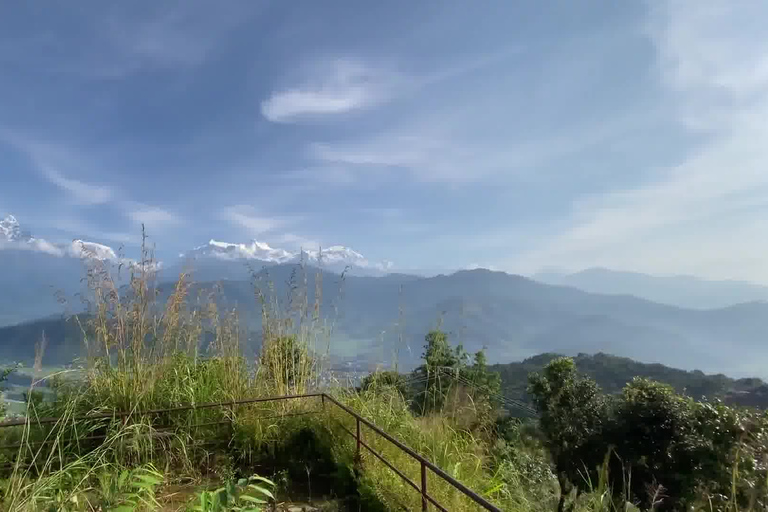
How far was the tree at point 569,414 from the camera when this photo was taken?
50.9ft

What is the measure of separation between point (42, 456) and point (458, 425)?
290 centimetres

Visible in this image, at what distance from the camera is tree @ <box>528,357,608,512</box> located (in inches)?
610

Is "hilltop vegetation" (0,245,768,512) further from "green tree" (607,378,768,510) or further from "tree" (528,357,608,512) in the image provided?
"tree" (528,357,608,512)

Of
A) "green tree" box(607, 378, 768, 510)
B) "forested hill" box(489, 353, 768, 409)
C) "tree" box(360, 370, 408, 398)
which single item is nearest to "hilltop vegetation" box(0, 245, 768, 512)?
"tree" box(360, 370, 408, 398)

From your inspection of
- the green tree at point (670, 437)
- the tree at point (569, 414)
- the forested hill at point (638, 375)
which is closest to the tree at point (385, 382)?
the green tree at point (670, 437)

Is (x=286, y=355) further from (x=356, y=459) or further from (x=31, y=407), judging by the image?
(x=31, y=407)

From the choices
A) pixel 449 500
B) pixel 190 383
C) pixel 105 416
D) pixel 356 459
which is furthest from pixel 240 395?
pixel 449 500

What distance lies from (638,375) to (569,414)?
35.8ft

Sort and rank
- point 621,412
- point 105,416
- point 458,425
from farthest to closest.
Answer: point 621,412
point 458,425
point 105,416

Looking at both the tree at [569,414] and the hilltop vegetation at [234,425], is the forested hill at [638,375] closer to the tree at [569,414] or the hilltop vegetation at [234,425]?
the tree at [569,414]

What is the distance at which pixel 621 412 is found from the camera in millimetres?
14367

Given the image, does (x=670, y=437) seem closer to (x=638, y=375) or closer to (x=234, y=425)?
(x=638, y=375)

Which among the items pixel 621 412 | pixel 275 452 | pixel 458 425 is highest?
pixel 458 425

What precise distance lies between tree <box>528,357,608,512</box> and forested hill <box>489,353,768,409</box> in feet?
24.7
